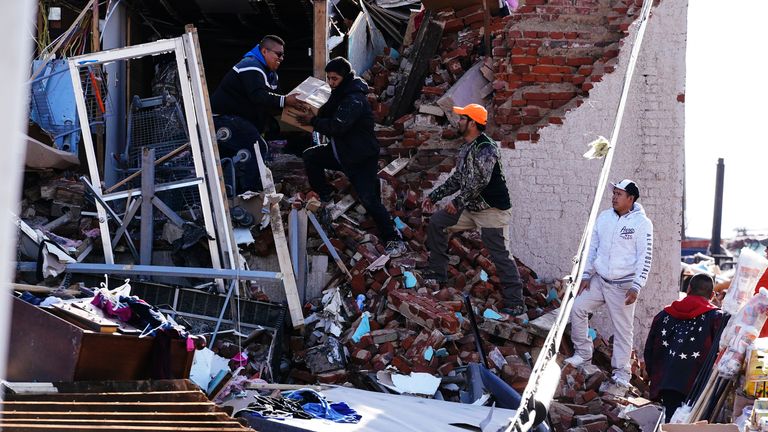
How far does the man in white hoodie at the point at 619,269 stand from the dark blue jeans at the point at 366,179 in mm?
1947

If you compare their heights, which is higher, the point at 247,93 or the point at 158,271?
the point at 247,93

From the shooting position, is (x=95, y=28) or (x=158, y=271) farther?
(x=95, y=28)

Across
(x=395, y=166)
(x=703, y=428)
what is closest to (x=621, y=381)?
(x=703, y=428)

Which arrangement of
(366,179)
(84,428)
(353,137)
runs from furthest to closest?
(366,179) < (353,137) < (84,428)

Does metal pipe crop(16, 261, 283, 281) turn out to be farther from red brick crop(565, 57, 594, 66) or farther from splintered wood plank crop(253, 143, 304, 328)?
red brick crop(565, 57, 594, 66)

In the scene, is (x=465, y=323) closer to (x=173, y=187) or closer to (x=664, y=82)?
(x=173, y=187)

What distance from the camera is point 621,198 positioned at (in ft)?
28.8

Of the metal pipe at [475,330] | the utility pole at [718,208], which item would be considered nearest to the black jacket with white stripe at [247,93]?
the metal pipe at [475,330]

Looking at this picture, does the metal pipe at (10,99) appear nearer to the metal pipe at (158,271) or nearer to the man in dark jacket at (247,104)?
the metal pipe at (158,271)

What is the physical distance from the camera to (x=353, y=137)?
9.67 meters

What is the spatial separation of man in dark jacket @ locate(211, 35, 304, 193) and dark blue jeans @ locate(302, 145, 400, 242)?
519 millimetres

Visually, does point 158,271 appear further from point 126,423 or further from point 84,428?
point 84,428

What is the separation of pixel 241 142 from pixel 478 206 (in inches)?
93.6

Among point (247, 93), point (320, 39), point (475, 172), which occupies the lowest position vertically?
point (475, 172)
